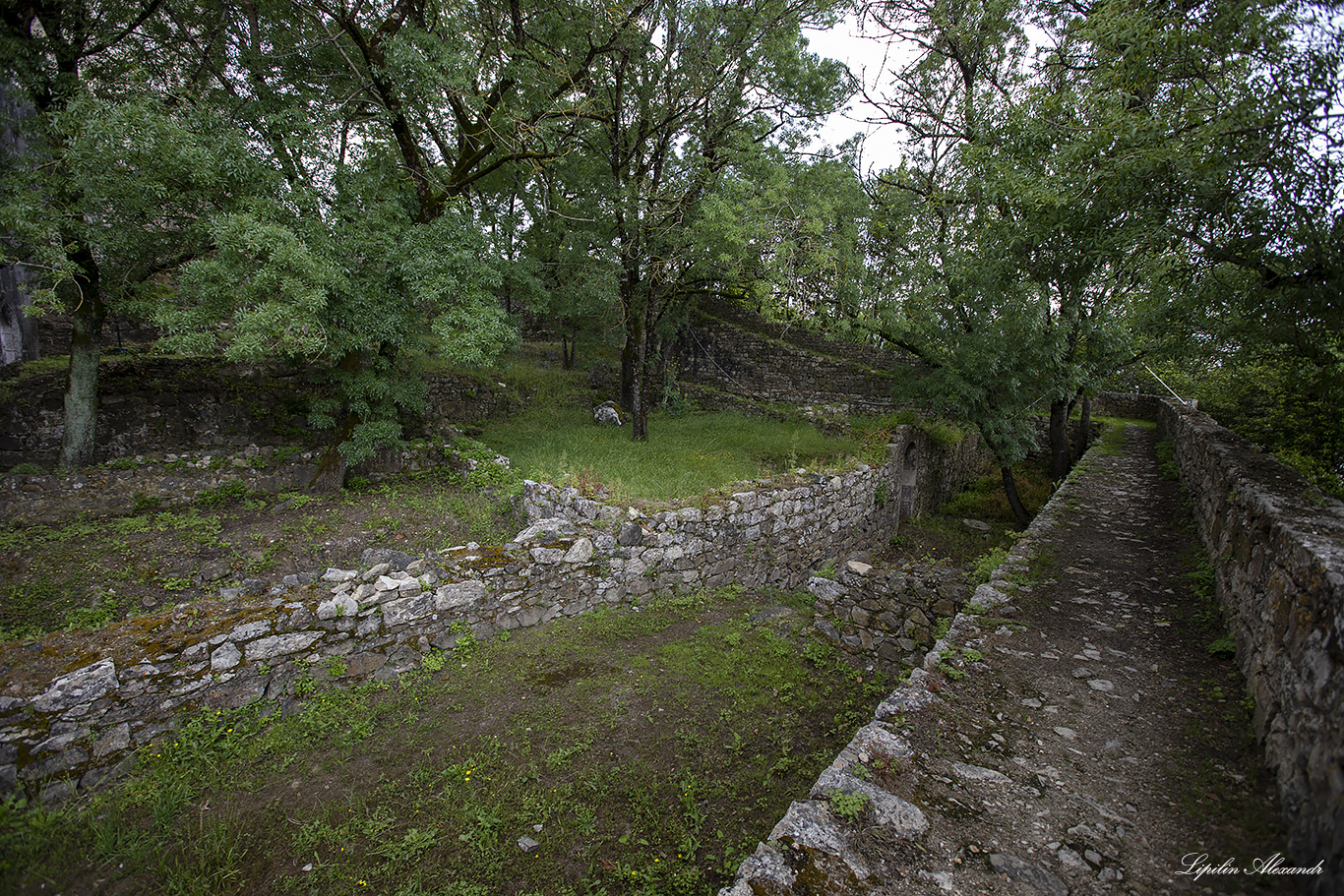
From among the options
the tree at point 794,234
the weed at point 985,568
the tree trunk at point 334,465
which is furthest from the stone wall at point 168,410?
the weed at point 985,568

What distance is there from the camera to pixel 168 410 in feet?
33.2

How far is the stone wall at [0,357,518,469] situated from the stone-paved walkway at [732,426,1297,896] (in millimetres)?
11230

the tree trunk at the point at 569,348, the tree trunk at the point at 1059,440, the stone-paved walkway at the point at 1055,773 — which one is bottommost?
the stone-paved walkway at the point at 1055,773

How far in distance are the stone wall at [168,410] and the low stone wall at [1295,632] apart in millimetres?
12571

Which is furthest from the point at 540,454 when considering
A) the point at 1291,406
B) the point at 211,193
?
the point at 1291,406

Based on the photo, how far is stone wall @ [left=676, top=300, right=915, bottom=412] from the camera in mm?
16953

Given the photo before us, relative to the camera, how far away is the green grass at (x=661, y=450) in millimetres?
8672

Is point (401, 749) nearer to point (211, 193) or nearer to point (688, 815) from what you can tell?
point (688, 815)

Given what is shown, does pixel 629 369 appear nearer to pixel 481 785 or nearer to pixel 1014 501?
pixel 1014 501

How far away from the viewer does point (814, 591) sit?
21.5 ft

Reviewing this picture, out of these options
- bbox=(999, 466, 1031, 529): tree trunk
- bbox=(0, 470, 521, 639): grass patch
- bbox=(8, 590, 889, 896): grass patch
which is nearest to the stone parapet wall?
bbox=(999, 466, 1031, 529): tree trunk

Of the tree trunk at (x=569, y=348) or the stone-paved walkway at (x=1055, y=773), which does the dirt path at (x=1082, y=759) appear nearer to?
the stone-paved walkway at (x=1055, y=773)

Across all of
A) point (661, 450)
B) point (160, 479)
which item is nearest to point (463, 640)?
point (661, 450)

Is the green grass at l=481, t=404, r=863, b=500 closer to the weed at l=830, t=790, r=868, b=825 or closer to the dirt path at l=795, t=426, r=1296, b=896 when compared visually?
the dirt path at l=795, t=426, r=1296, b=896
